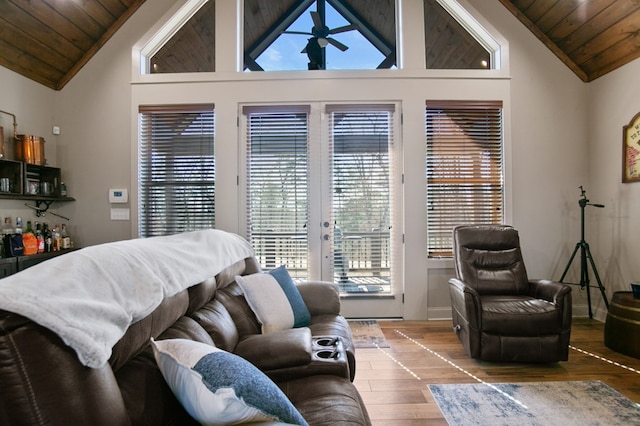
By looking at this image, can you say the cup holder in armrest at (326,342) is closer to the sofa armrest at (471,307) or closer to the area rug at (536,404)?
the area rug at (536,404)

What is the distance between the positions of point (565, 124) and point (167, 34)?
489cm

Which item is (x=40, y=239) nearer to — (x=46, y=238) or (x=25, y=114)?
(x=46, y=238)

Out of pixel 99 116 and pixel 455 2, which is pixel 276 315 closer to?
pixel 99 116

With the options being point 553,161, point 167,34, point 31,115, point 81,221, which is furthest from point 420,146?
point 31,115

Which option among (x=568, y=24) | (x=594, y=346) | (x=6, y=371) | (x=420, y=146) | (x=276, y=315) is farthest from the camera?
(x=420, y=146)

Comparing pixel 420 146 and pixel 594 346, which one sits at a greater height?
pixel 420 146

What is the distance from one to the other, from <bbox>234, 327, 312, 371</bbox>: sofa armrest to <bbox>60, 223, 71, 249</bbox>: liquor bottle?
3.15 m

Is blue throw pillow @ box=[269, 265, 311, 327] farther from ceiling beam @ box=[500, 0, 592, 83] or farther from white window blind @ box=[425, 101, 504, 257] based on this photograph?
ceiling beam @ box=[500, 0, 592, 83]

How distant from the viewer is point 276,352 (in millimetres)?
1521

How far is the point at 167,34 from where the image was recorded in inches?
152

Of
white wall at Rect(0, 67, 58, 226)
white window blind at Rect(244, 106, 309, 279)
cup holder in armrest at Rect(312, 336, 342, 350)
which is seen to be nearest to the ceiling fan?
white window blind at Rect(244, 106, 309, 279)

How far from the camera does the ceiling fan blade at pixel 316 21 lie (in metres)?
3.52

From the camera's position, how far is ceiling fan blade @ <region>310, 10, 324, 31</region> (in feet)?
11.5

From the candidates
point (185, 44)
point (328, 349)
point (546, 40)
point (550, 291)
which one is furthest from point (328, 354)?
point (546, 40)
